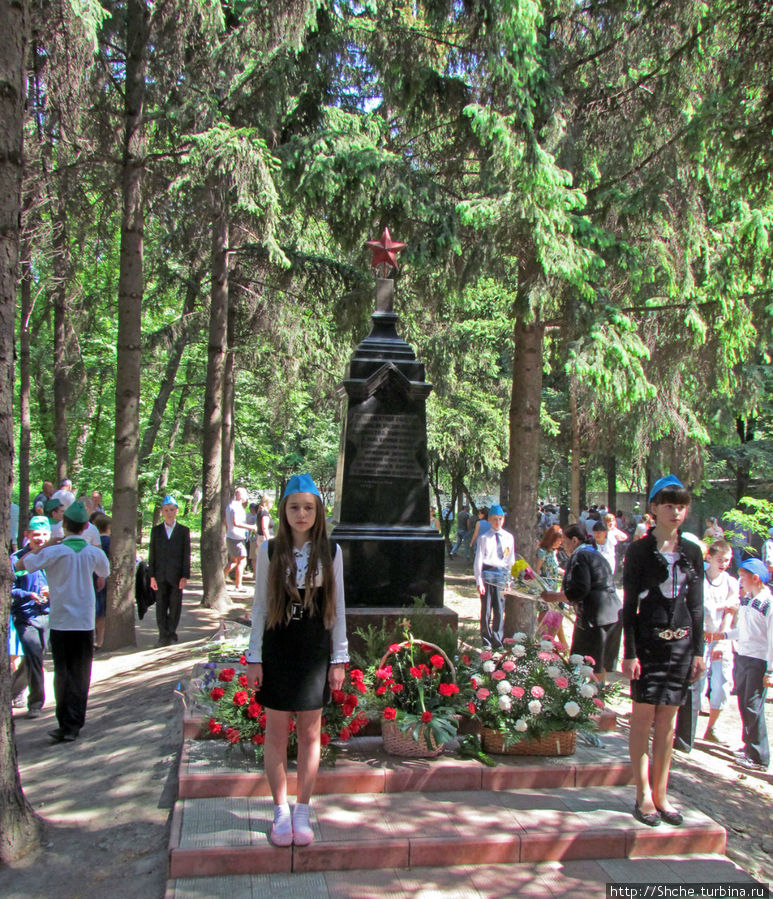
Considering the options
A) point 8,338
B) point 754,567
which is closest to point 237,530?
point 754,567

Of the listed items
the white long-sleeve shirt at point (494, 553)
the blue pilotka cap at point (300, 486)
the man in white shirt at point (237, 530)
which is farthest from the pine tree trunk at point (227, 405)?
the blue pilotka cap at point (300, 486)

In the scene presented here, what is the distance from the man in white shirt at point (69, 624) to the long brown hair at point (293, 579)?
282 cm

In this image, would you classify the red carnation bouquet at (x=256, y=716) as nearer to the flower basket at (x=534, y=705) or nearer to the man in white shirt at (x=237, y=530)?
the flower basket at (x=534, y=705)

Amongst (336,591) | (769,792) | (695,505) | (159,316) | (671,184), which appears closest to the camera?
(336,591)

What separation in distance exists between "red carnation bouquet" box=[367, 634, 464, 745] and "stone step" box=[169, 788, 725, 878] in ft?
1.24

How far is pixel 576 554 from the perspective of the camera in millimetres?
6758

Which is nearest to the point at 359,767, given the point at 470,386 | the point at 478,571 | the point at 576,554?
the point at 576,554

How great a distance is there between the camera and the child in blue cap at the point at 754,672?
256 inches

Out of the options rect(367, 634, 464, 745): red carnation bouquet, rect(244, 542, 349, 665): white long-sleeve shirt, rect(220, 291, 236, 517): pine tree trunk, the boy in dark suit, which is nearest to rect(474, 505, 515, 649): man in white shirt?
the boy in dark suit

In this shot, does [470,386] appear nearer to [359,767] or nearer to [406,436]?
[406,436]

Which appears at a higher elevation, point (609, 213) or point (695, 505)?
point (609, 213)

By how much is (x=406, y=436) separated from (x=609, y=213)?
4630mm

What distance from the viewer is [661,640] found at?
13.9 feet

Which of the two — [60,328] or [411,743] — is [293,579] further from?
[60,328]
